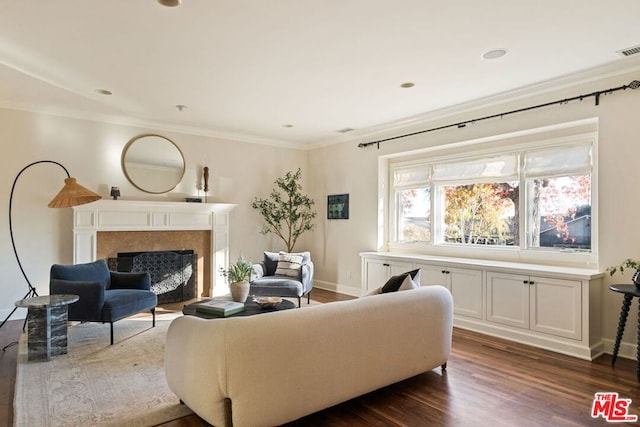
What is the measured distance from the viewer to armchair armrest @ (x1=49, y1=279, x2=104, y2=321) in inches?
144

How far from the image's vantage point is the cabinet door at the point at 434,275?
460 centimetres

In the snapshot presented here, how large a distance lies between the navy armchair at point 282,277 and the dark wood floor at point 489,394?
2170mm

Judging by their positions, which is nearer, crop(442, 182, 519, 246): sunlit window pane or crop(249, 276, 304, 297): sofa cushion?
crop(442, 182, 519, 246): sunlit window pane

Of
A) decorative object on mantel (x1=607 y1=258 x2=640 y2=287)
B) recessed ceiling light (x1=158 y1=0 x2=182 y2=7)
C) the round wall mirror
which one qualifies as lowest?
decorative object on mantel (x1=607 y1=258 x2=640 y2=287)

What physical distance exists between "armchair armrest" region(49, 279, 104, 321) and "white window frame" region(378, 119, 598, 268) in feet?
12.5

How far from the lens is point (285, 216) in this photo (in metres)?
6.61

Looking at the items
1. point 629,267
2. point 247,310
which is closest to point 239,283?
point 247,310

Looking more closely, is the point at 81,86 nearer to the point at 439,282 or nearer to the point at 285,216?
the point at 285,216

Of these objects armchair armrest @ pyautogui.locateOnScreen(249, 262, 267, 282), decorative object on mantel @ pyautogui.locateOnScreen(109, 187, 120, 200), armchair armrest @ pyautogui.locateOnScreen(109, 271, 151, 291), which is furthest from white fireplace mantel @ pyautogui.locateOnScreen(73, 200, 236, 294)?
armchair armrest @ pyautogui.locateOnScreen(249, 262, 267, 282)

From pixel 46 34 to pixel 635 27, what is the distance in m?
4.47

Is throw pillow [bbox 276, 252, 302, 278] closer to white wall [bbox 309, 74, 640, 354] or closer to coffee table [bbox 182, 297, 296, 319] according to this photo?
white wall [bbox 309, 74, 640, 354]

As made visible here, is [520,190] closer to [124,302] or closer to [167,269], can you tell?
[124,302]

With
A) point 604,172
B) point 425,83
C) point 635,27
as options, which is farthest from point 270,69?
point 604,172

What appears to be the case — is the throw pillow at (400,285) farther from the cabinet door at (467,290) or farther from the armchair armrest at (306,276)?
the armchair armrest at (306,276)
